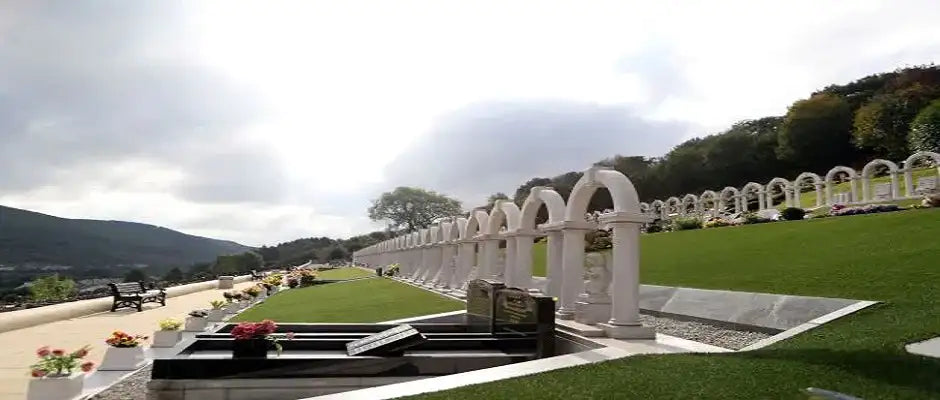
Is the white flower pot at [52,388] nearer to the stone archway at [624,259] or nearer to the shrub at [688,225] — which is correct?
the stone archway at [624,259]

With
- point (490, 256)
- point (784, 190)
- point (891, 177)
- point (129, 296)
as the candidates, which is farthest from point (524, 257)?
point (784, 190)

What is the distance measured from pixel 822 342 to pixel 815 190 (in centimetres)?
3321

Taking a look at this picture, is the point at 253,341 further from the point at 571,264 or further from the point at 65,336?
the point at 65,336

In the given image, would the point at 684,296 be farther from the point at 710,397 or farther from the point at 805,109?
the point at 805,109

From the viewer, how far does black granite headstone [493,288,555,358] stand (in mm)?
9266

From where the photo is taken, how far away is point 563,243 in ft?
37.9

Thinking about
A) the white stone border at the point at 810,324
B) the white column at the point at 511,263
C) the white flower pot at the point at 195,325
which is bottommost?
the white flower pot at the point at 195,325

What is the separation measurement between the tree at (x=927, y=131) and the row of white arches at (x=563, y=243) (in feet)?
106

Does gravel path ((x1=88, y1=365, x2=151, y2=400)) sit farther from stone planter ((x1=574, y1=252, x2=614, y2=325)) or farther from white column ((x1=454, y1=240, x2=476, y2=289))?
white column ((x1=454, y1=240, x2=476, y2=289))

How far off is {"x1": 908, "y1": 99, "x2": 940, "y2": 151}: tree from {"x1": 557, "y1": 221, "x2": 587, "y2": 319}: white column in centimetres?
3651

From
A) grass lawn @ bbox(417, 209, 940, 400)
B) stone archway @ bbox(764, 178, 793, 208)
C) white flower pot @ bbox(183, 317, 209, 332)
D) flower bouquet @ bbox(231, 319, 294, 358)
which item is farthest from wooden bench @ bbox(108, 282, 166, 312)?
stone archway @ bbox(764, 178, 793, 208)

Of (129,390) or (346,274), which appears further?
(346,274)

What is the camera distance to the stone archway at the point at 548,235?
12.0 meters

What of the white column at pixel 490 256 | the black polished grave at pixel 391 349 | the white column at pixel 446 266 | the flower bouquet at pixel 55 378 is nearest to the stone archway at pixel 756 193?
the white column at pixel 446 266
